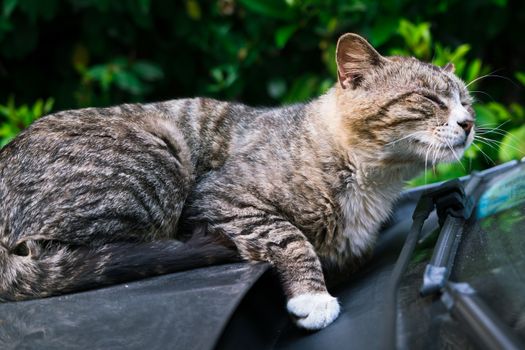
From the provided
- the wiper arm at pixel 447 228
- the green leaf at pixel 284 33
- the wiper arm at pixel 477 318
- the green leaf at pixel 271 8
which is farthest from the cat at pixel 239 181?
the green leaf at pixel 271 8

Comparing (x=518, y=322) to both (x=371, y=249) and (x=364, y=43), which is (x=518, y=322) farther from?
(x=364, y=43)

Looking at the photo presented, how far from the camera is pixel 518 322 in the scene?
1.11m

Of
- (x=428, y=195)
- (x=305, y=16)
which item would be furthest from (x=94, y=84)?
(x=428, y=195)

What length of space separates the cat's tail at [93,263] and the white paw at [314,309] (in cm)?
23

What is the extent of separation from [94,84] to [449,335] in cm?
349

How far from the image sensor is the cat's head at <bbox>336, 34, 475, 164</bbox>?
2.21 metres

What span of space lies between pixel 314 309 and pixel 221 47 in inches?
105

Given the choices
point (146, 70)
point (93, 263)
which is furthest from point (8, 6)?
point (93, 263)

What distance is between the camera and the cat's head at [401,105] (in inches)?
86.8

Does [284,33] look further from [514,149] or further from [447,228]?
[447,228]

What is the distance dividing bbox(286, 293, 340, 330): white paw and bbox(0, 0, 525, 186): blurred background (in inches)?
72.9

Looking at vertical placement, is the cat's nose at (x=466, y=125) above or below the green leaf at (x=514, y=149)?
above

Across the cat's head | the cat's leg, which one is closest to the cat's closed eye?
the cat's head

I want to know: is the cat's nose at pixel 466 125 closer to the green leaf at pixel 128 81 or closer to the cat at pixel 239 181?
the cat at pixel 239 181
